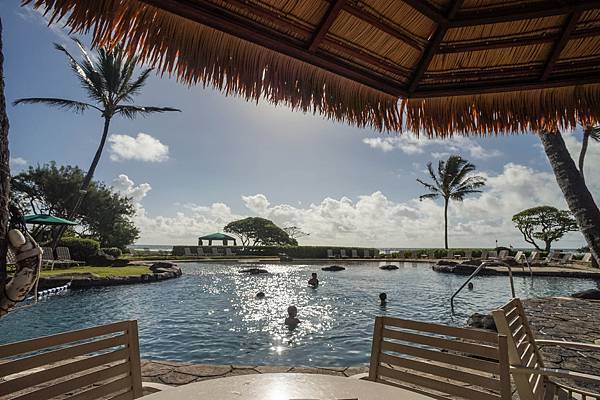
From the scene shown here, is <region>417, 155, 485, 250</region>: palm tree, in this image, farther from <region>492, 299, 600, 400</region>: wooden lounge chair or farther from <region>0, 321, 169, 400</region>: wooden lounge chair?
<region>0, 321, 169, 400</region>: wooden lounge chair

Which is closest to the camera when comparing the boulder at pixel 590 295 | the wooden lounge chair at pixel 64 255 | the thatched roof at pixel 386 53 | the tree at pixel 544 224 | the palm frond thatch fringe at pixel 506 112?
the thatched roof at pixel 386 53

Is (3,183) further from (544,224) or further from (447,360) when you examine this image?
(544,224)

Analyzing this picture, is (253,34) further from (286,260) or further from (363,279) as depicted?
(286,260)

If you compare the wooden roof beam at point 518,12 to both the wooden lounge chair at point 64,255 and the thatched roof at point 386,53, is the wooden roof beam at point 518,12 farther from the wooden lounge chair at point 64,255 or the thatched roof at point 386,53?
the wooden lounge chair at point 64,255

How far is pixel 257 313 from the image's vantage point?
24.9ft

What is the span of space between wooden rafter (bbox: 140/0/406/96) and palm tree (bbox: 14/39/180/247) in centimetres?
1674

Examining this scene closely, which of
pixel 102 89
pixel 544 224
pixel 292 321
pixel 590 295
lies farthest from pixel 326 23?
pixel 544 224

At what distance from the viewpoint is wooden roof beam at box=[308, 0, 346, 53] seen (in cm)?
192

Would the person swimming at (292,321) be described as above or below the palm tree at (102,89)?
below

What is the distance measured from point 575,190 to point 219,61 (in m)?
3.41

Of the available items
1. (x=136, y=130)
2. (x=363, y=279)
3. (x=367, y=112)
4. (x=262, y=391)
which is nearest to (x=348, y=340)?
(x=367, y=112)

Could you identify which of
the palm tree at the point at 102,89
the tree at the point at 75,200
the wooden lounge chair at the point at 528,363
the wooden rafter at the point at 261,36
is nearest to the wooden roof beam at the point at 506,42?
the wooden rafter at the point at 261,36

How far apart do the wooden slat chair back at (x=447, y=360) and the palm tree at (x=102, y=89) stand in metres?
17.4

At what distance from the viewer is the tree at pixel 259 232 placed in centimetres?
3616
